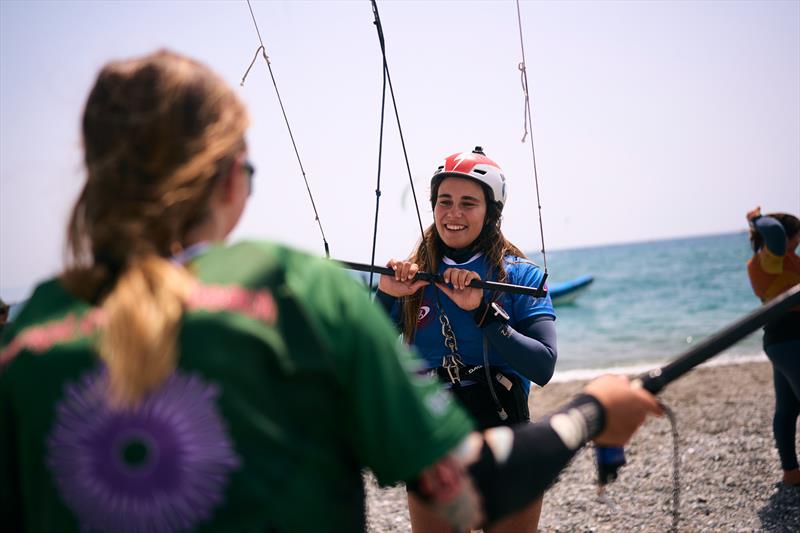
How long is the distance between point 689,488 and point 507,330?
465 cm

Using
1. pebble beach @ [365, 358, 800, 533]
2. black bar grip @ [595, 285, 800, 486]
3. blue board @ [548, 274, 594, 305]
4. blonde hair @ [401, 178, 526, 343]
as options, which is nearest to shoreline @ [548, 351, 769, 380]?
pebble beach @ [365, 358, 800, 533]

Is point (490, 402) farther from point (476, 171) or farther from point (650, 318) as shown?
point (650, 318)

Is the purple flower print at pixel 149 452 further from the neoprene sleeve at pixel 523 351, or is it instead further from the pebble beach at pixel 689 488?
the pebble beach at pixel 689 488

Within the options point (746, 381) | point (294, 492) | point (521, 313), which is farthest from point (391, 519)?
point (746, 381)

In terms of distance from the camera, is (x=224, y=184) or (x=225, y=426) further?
(x=224, y=184)

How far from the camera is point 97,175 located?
1247mm

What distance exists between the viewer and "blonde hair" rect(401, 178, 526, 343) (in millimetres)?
3609

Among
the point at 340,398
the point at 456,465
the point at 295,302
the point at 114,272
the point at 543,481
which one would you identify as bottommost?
the point at 543,481

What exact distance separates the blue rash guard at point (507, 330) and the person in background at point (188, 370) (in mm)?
1851

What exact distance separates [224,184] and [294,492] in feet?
2.34

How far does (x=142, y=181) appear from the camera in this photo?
4.05 ft

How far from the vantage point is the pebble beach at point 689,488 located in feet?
18.6

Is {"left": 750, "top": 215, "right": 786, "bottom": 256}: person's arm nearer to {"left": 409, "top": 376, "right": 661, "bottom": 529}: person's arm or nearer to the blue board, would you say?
{"left": 409, "top": 376, "right": 661, "bottom": 529}: person's arm

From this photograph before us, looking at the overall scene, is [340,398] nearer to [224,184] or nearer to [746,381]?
[224,184]
